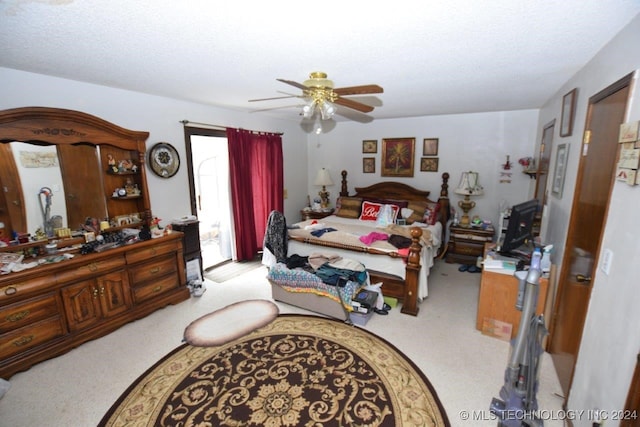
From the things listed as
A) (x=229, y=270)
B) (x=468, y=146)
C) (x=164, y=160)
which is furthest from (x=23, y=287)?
(x=468, y=146)

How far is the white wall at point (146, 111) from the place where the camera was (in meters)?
2.40

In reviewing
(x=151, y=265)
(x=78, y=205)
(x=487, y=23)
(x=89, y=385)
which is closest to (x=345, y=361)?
(x=89, y=385)

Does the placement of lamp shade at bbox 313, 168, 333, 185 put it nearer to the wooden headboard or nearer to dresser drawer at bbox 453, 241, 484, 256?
the wooden headboard

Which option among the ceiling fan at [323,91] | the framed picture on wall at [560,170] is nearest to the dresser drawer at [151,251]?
the ceiling fan at [323,91]

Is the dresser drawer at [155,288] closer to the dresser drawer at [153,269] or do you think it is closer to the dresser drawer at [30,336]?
the dresser drawer at [153,269]

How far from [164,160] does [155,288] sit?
59.3 inches

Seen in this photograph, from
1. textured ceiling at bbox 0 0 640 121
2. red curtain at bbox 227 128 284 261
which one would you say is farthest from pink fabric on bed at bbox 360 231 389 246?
red curtain at bbox 227 128 284 261

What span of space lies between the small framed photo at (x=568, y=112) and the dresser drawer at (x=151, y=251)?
404 centimetres

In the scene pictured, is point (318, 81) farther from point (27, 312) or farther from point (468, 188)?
point (468, 188)

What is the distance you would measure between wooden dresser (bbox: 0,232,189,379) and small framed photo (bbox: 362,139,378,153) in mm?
3583

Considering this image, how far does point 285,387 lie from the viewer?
2.11m

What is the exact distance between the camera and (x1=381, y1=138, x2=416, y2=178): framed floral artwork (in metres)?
4.98

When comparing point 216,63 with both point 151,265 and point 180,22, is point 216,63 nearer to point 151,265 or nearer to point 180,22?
point 180,22

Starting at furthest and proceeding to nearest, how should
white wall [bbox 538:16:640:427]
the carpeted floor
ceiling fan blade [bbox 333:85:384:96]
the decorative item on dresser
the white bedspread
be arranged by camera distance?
the carpeted floor → the white bedspread → the decorative item on dresser → ceiling fan blade [bbox 333:85:384:96] → white wall [bbox 538:16:640:427]
